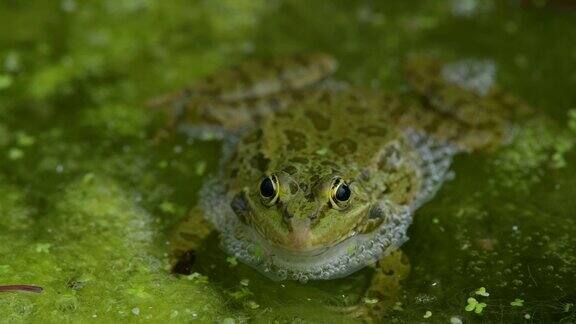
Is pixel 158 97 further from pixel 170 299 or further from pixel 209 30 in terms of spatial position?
pixel 170 299

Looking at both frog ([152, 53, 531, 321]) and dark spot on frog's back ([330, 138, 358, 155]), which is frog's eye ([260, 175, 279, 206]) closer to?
frog ([152, 53, 531, 321])

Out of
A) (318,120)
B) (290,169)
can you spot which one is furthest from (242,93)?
(290,169)

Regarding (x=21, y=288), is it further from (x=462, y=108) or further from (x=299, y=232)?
(x=462, y=108)

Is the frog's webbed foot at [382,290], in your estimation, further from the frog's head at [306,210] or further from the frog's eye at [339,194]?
the frog's eye at [339,194]

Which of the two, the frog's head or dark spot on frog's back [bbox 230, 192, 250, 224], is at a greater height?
the frog's head

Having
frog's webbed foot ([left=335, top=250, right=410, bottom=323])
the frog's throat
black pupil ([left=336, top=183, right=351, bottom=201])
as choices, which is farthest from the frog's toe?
black pupil ([left=336, top=183, right=351, bottom=201])

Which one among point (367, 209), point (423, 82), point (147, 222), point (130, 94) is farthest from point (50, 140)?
point (423, 82)

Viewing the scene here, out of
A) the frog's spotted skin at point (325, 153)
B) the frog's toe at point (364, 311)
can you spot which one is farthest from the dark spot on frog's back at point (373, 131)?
the frog's toe at point (364, 311)
